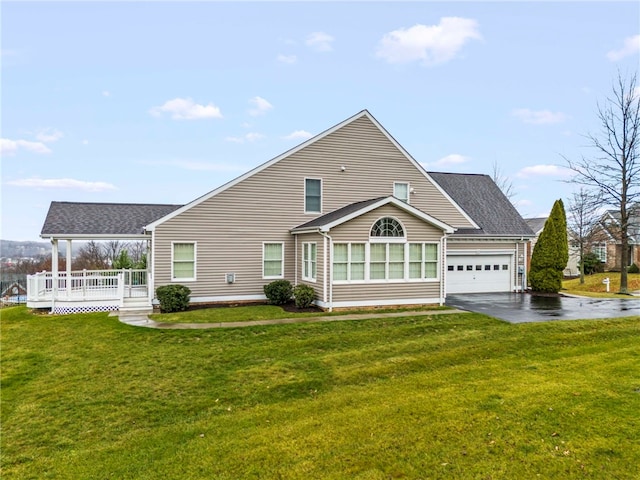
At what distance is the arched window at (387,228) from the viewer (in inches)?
579

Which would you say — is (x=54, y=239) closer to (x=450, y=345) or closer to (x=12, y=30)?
(x=12, y=30)

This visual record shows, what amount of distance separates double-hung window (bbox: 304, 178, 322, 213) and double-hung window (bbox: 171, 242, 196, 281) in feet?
16.4

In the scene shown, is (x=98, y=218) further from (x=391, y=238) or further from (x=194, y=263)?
(x=391, y=238)

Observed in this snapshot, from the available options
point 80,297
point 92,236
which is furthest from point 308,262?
point 80,297

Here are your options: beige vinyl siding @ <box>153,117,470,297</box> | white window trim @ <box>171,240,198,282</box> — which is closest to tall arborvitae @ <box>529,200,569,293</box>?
beige vinyl siding @ <box>153,117,470,297</box>

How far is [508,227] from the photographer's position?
2134 cm

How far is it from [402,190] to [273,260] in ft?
22.1

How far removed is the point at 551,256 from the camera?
20.8 meters

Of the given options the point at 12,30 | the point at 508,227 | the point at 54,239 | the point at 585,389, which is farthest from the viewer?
the point at 508,227

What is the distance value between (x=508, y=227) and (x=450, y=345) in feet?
44.4

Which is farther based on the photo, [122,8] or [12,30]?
[122,8]

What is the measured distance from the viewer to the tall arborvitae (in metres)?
20.7

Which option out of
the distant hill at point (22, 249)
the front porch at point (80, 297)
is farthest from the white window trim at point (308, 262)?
the distant hill at point (22, 249)

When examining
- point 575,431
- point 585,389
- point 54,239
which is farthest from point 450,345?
point 54,239
